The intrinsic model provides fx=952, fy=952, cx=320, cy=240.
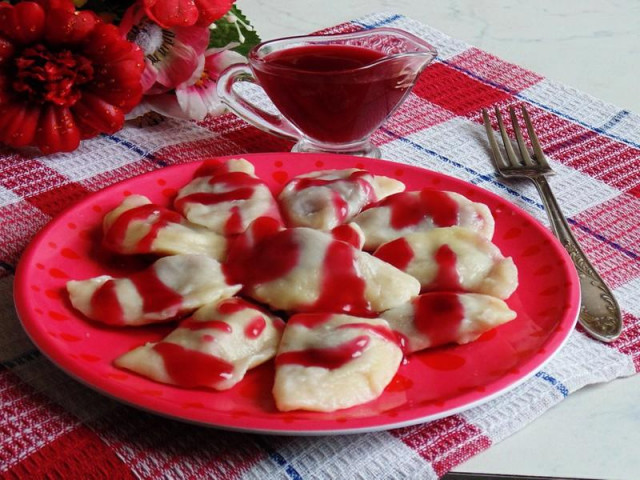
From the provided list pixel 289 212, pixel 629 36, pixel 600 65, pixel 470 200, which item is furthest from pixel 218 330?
pixel 629 36

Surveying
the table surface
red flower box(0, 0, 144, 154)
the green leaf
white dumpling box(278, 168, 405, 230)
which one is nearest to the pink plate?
white dumpling box(278, 168, 405, 230)

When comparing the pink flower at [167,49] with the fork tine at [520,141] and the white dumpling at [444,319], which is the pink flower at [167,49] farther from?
the white dumpling at [444,319]

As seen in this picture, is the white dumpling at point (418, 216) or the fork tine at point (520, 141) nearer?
the white dumpling at point (418, 216)

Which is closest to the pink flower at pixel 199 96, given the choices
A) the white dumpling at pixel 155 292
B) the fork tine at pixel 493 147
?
the fork tine at pixel 493 147

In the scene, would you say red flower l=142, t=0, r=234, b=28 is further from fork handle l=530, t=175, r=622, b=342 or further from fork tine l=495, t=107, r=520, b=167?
fork handle l=530, t=175, r=622, b=342

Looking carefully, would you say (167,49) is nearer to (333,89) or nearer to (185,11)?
(185,11)

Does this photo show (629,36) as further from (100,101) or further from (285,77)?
(100,101)
